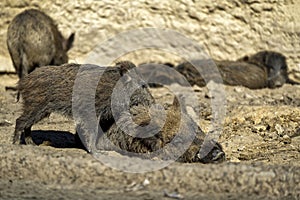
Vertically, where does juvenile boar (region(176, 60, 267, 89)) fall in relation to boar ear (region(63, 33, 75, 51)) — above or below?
below

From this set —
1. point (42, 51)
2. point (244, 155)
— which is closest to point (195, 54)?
point (42, 51)

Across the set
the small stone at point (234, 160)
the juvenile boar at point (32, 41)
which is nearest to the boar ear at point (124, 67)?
the small stone at point (234, 160)

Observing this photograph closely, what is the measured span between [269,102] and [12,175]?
15.4 ft

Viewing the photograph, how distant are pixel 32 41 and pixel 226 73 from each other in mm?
2942

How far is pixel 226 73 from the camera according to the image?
1074 centimetres

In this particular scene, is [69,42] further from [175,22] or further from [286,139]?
[286,139]

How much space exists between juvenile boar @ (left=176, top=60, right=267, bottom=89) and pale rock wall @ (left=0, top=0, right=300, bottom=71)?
216 millimetres

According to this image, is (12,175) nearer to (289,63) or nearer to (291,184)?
(291,184)

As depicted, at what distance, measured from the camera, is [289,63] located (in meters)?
10.8

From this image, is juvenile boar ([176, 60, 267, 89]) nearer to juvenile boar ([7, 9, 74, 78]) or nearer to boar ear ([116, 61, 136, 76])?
juvenile boar ([7, 9, 74, 78])

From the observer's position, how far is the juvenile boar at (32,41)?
33.1ft

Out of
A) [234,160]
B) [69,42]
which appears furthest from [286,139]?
[69,42]

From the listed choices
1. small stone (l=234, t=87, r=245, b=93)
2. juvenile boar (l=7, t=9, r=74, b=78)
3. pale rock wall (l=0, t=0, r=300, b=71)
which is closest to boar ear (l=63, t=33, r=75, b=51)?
Answer: pale rock wall (l=0, t=0, r=300, b=71)

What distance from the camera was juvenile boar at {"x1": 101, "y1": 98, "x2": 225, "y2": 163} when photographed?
623cm
